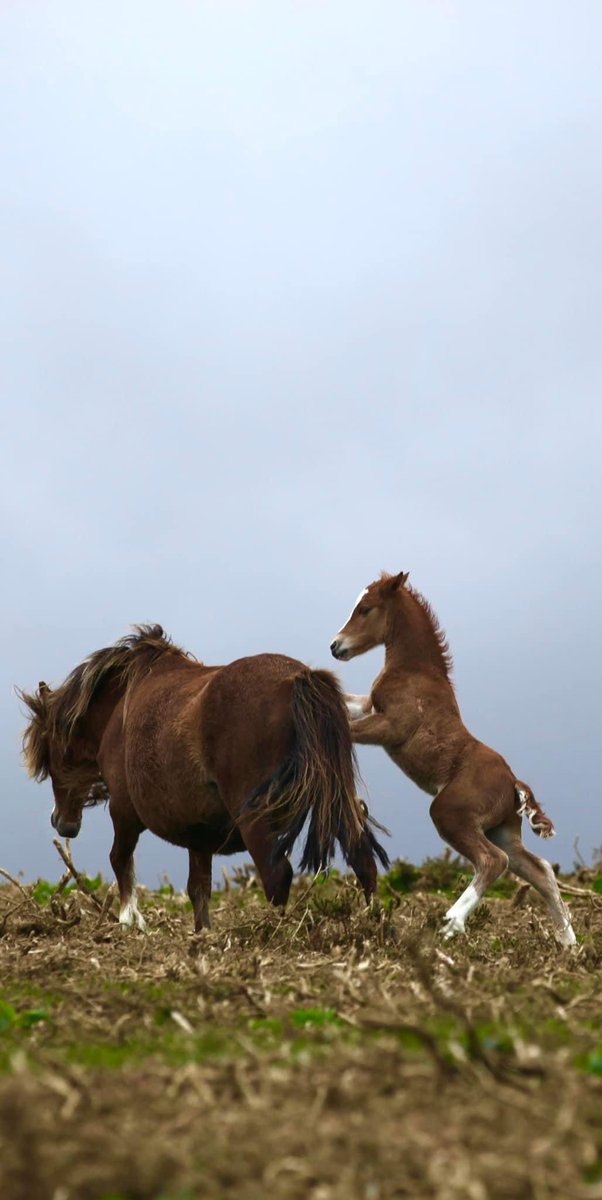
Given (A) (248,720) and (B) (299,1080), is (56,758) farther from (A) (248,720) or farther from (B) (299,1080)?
(B) (299,1080)

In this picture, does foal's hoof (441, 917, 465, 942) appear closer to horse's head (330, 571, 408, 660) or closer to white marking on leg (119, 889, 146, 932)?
white marking on leg (119, 889, 146, 932)

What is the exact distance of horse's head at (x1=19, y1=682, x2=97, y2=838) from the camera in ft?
38.8

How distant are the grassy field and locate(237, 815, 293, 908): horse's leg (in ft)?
3.14

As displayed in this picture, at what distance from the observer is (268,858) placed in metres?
8.75

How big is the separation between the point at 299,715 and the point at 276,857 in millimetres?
941

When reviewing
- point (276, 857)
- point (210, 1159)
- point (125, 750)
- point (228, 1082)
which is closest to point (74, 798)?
point (125, 750)

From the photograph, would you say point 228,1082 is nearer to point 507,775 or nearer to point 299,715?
point 299,715

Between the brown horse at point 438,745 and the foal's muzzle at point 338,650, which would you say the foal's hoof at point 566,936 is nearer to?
the brown horse at point 438,745

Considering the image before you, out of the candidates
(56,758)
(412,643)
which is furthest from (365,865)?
(56,758)

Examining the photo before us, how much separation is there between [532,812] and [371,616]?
6.99 ft

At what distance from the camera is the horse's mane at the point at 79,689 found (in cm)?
1097

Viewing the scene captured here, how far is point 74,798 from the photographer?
1226cm

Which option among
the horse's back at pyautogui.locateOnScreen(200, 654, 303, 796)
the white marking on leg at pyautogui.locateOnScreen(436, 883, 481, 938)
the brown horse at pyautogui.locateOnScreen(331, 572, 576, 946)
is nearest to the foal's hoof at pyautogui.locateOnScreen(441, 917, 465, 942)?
the white marking on leg at pyautogui.locateOnScreen(436, 883, 481, 938)

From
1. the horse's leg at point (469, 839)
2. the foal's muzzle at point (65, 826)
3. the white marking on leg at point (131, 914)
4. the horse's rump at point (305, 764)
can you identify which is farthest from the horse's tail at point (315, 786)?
the foal's muzzle at point (65, 826)
